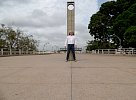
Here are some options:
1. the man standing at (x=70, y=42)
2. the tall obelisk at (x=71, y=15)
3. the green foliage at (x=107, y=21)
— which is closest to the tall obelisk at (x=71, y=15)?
the tall obelisk at (x=71, y=15)

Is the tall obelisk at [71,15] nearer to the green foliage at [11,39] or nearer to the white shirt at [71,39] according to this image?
the white shirt at [71,39]

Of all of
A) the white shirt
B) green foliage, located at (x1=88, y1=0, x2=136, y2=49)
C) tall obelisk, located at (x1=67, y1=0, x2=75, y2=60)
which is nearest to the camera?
the white shirt

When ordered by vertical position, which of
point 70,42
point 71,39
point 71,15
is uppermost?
point 71,15

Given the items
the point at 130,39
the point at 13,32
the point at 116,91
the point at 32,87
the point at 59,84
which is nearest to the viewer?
the point at 116,91

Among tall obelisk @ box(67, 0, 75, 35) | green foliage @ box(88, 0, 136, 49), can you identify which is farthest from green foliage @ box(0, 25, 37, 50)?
tall obelisk @ box(67, 0, 75, 35)

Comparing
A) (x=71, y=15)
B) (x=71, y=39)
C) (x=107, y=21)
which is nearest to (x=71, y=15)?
(x=71, y=15)

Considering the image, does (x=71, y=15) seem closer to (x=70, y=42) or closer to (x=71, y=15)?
(x=71, y=15)

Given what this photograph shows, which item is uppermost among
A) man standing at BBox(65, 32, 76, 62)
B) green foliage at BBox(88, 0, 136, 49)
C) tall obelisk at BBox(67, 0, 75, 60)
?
green foliage at BBox(88, 0, 136, 49)

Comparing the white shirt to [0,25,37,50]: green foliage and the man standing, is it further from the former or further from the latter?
[0,25,37,50]: green foliage

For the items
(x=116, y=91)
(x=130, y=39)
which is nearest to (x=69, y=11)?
(x=116, y=91)

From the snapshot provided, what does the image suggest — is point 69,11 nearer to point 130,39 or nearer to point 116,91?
point 116,91

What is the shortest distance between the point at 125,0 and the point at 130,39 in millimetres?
19073

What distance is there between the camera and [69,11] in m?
17.6

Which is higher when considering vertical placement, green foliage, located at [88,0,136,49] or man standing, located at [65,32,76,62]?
green foliage, located at [88,0,136,49]
